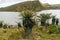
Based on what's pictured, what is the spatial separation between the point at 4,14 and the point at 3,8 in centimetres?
40

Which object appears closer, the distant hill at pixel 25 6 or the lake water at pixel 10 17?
the distant hill at pixel 25 6

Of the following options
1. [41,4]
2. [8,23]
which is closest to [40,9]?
[41,4]

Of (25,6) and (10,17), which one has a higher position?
(25,6)

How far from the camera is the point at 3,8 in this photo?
10469 millimetres

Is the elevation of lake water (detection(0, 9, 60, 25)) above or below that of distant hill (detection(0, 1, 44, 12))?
below

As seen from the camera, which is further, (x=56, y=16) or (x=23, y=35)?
(x=56, y=16)

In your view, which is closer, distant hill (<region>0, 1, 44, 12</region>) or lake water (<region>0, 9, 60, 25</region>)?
distant hill (<region>0, 1, 44, 12</region>)

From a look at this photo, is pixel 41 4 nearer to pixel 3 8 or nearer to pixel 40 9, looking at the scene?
pixel 40 9

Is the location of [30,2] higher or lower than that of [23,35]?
higher

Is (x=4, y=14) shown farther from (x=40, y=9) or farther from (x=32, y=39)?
(x=32, y=39)

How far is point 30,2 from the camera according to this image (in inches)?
396

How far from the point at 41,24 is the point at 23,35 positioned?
267 centimetres

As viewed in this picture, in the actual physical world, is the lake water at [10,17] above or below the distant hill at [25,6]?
below

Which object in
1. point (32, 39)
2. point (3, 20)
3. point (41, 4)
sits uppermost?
point (41, 4)
